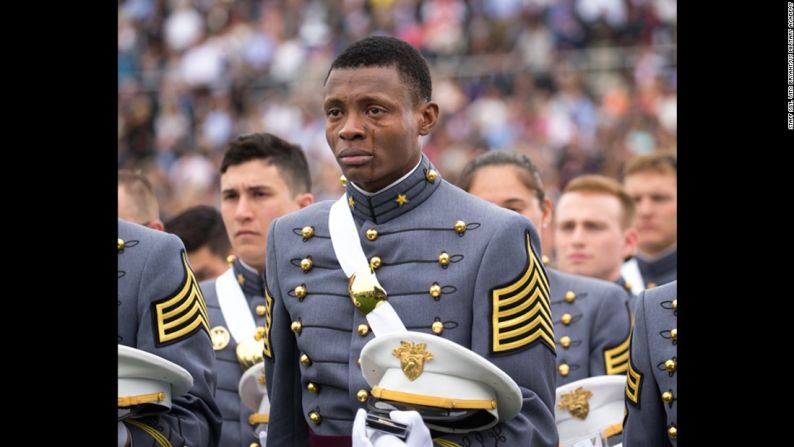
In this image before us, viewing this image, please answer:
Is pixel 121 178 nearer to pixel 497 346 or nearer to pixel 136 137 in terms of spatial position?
pixel 497 346

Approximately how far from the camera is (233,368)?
7.44 metres

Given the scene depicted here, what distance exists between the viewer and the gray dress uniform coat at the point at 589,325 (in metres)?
7.84

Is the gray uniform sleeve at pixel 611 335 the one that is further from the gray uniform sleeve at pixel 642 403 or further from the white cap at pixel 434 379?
the white cap at pixel 434 379

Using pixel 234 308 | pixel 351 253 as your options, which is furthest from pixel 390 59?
pixel 234 308

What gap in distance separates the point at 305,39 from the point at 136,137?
10.2 feet

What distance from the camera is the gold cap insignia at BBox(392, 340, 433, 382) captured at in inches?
198

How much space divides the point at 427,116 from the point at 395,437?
129 cm

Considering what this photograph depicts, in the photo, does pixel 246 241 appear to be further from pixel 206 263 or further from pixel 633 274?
pixel 633 274

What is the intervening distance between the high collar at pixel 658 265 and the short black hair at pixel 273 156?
9.30 feet

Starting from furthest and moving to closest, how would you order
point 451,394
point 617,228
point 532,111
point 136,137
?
point 136,137
point 532,111
point 617,228
point 451,394

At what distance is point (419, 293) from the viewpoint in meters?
5.34

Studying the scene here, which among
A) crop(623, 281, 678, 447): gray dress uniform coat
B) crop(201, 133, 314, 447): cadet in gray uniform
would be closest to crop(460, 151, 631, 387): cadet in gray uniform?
crop(201, 133, 314, 447): cadet in gray uniform
